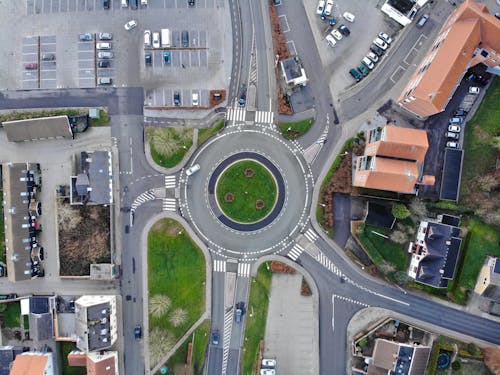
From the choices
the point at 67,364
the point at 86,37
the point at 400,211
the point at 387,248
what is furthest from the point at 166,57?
the point at 67,364

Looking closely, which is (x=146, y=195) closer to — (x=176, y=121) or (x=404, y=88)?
(x=176, y=121)

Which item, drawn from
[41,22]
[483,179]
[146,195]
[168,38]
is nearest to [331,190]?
[483,179]

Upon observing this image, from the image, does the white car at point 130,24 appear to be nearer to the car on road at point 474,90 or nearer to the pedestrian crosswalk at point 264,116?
the pedestrian crosswalk at point 264,116

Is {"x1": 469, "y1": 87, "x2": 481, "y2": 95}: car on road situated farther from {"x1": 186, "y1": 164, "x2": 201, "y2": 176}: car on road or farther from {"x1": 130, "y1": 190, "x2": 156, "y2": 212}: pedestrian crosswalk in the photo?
{"x1": 130, "y1": 190, "x2": 156, "y2": 212}: pedestrian crosswalk

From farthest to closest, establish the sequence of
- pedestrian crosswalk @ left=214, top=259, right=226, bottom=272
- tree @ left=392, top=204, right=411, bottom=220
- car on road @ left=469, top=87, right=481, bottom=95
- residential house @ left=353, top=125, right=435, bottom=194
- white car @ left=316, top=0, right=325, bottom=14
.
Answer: pedestrian crosswalk @ left=214, top=259, right=226, bottom=272
white car @ left=316, top=0, right=325, bottom=14
car on road @ left=469, top=87, right=481, bottom=95
tree @ left=392, top=204, right=411, bottom=220
residential house @ left=353, top=125, right=435, bottom=194

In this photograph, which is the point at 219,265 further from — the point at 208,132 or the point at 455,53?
the point at 455,53

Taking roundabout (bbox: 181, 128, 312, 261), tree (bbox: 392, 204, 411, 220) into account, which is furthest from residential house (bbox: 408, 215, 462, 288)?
roundabout (bbox: 181, 128, 312, 261)
